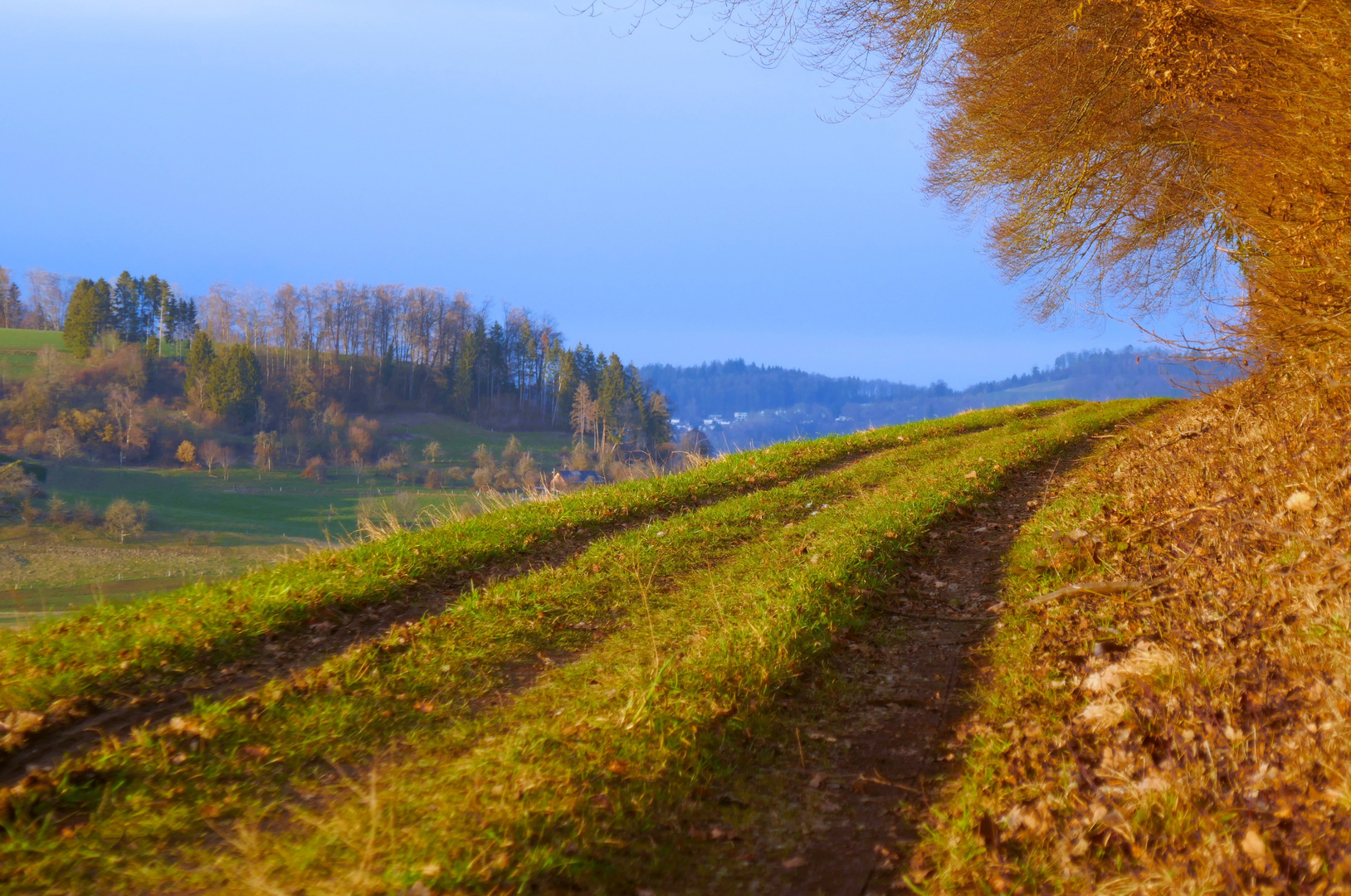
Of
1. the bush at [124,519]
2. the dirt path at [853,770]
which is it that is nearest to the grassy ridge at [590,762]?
the dirt path at [853,770]

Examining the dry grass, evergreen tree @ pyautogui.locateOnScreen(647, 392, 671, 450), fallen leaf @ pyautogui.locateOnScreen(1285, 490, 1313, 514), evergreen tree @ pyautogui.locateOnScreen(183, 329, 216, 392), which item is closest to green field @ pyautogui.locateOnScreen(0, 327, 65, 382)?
evergreen tree @ pyautogui.locateOnScreen(183, 329, 216, 392)

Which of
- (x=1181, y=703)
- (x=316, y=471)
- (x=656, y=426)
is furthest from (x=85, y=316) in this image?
(x=1181, y=703)

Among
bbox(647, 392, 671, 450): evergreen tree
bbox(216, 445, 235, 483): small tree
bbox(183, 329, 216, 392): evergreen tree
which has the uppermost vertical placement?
bbox(183, 329, 216, 392): evergreen tree

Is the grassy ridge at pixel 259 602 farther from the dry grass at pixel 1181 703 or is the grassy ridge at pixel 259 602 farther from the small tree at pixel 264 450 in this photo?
the small tree at pixel 264 450

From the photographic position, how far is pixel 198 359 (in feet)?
282

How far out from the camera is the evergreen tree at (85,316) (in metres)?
88.6

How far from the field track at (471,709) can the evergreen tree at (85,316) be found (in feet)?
356

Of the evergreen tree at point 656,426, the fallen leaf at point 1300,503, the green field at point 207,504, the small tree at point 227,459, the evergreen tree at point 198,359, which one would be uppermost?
the evergreen tree at point 198,359

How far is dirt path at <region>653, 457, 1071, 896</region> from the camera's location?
304 centimetres

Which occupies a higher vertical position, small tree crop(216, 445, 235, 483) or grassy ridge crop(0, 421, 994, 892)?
grassy ridge crop(0, 421, 994, 892)

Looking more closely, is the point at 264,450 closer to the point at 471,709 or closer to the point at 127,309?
the point at 127,309

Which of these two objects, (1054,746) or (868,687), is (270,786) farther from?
(1054,746)

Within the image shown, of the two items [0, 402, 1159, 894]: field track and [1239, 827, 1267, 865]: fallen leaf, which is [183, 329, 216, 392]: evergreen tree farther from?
[1239, 827, 1267, 865]: fallen leaf

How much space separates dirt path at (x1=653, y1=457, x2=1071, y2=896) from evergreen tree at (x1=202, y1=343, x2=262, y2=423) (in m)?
95.7
